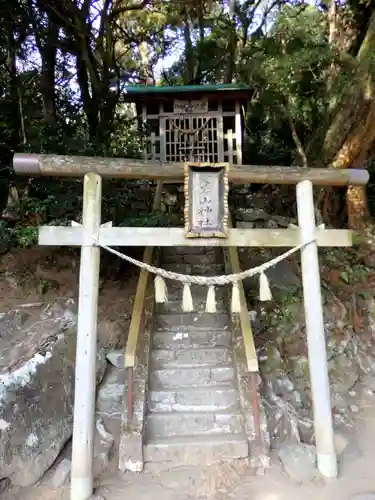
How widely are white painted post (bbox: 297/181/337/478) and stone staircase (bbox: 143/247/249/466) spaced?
80 cm

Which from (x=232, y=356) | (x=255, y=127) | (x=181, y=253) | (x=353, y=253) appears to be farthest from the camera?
(x=255, y=127)

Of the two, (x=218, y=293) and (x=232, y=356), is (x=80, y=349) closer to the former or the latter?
(x=232, y=356)

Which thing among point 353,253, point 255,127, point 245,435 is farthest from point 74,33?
point 245,435

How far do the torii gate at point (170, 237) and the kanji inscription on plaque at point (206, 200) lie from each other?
0.01 m

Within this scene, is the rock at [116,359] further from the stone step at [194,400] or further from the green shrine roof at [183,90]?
the green shrine roof at [183,90]

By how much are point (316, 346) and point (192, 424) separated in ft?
5.47

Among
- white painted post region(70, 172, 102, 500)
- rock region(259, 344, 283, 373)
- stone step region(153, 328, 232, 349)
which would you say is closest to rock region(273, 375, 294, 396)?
rock region(259, 344, 283, 373)

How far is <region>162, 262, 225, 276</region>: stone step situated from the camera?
7133 mm

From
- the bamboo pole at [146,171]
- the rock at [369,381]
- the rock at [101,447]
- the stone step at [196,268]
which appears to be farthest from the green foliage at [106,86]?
the rock at [369,381]

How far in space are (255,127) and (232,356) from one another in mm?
10675

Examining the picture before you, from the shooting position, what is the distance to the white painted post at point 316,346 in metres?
4.27

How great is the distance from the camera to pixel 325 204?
9.23 meters

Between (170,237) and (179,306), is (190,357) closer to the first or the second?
(179,306)

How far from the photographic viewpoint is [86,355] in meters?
4.13
